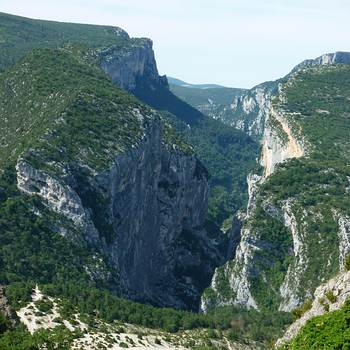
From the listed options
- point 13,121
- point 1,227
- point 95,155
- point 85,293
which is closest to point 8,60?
point 13,121

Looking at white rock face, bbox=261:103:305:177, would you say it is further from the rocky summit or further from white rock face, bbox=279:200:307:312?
white rock face, bbox=279:200:307:312

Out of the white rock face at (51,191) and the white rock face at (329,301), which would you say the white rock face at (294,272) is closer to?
the white rock face at (51,191)

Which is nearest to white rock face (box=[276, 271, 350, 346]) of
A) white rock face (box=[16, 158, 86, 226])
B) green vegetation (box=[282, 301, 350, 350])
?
green vegetation (box=[282, 301, 350, 350])

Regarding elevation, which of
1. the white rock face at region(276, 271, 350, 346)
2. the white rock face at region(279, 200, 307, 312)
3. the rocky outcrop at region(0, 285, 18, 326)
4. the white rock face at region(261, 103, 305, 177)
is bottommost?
the white rock face at region(279, 200, 307, 312)

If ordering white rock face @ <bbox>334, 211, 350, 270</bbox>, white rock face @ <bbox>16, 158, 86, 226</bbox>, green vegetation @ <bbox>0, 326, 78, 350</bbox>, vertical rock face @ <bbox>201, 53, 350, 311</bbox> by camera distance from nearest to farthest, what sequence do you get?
green vegetation @ <bbox>0, 326, 78, 350</bbox> → white rock face @ <bbox>16, 158, 86, 226</bbox> → white rock face @ <bbox>334, 211, 350, 270</bbox> → vertical rock face @ <bbox>201, 53, 350, 311</bbox>

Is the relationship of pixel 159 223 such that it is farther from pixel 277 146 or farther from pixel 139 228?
pixel 277 146

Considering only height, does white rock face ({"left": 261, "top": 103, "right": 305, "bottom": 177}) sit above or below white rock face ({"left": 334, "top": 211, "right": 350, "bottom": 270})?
above

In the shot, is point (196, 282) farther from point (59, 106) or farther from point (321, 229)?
point (59, 106)

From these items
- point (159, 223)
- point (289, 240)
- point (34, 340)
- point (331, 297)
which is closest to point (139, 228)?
point (159, 223)
